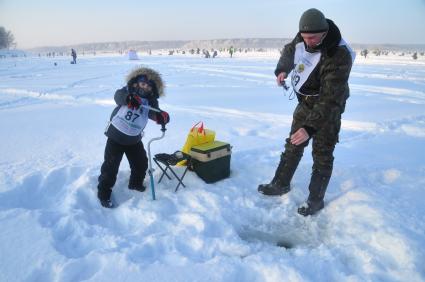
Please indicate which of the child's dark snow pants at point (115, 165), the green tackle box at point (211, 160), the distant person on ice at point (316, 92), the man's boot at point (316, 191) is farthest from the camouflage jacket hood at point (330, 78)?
the child's dark snow pants at point (115, 165)

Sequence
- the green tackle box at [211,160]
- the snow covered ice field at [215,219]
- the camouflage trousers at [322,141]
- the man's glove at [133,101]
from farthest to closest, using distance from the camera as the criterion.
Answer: the green tackle box at [211,160] < the man's glove at [133,101] < the camouflage trousers at [322,141] < the snow covered ice field at [215,219]

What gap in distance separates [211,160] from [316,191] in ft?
3.91

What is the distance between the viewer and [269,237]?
9.82 ft

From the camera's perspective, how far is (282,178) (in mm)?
3623

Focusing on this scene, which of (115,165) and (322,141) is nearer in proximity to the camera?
(322,141)

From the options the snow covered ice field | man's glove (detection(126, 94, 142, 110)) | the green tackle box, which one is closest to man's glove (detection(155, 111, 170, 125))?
man's glove (detection(126, 94, 142, 110))

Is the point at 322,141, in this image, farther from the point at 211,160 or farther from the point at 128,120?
the point at 128,120

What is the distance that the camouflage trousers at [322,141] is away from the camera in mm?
3078

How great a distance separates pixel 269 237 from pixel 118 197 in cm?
167

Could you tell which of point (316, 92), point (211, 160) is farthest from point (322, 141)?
point (211, 160)

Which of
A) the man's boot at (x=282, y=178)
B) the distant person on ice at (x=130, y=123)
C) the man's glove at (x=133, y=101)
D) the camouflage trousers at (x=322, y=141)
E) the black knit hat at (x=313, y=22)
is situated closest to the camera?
the black knit hat at (x=313, y=22)

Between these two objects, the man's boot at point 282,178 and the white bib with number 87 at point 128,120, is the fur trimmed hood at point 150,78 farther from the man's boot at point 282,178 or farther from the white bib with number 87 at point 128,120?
the man's boot at point 282,178

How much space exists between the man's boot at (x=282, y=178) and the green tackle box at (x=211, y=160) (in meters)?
0.55

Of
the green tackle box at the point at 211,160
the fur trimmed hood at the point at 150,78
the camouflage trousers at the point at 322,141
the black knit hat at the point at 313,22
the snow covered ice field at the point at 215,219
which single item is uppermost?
the black knit hat at the point at 313,22
